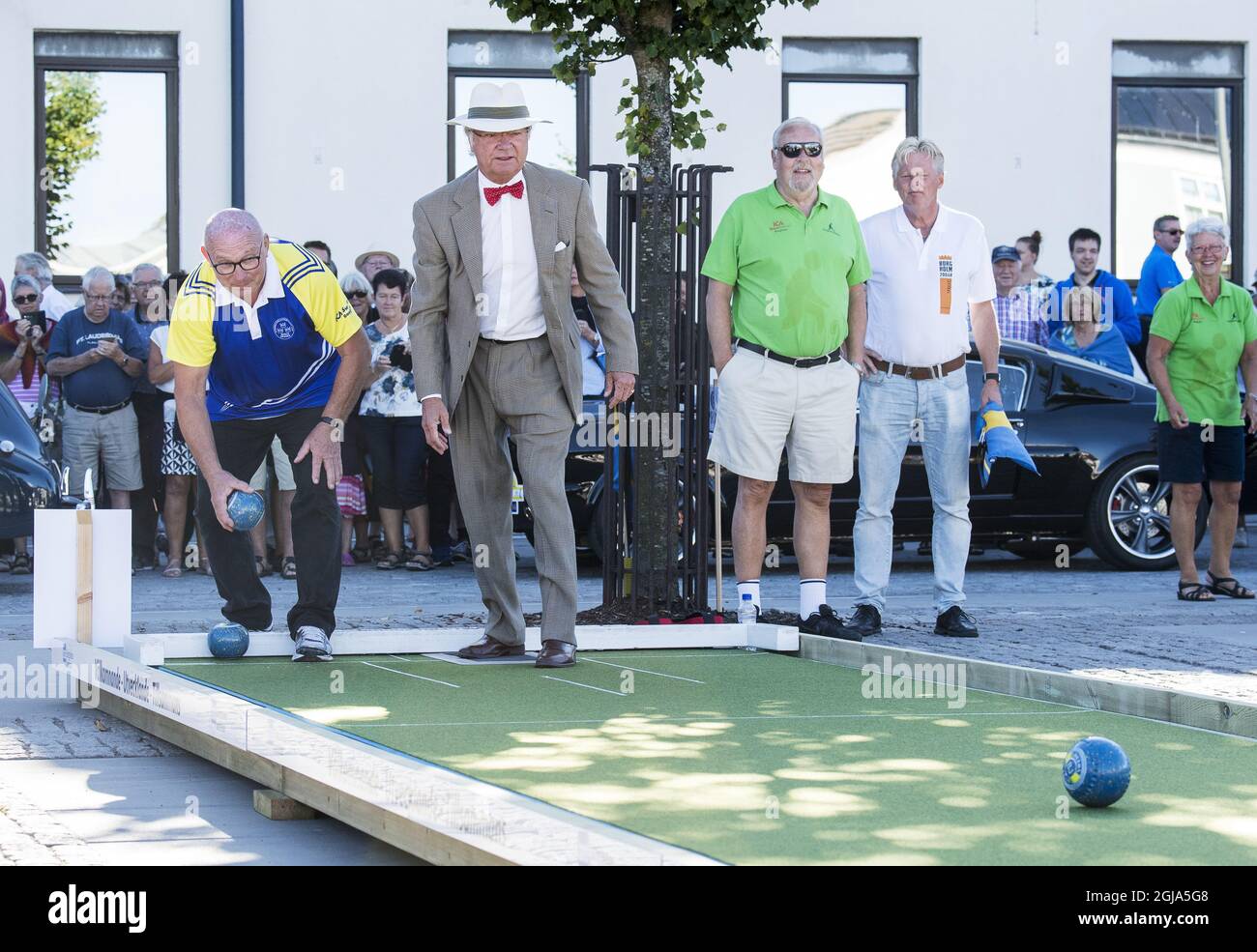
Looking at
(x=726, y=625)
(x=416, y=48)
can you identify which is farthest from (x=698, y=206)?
(x=416, y=48)

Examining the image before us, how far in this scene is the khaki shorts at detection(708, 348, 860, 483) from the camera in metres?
9.23

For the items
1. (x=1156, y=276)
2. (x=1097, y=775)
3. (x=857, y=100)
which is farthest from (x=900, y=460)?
(x=857, y=100)

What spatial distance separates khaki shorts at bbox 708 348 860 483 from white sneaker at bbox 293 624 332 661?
215 centimetres

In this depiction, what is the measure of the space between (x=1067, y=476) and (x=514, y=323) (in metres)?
6.86

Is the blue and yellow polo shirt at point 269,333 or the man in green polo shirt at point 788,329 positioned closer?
the blue and yellow polo shirt at point 269,333

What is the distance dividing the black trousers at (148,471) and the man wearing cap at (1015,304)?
244 inches

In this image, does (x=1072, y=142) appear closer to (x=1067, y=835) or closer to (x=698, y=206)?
(x=698, y=206)

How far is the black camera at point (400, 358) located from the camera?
1411 cm

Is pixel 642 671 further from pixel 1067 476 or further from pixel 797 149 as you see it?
pixel 1067 476

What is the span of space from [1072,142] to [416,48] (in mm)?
6375

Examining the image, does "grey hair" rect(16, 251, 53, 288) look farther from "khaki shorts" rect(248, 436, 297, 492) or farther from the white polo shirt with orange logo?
the white polo shirt with orange logo

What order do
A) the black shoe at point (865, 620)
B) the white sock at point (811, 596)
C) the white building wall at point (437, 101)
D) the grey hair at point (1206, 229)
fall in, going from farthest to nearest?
the white building wall at point (437, 101) < the grey hair at point (1206, 229) < the black shoe at point (865, 620) < the white sock at point (811, 596)

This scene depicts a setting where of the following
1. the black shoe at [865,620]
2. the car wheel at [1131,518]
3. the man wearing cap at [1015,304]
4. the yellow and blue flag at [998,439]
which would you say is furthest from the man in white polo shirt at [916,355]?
the man wearing cap at [1015,304]

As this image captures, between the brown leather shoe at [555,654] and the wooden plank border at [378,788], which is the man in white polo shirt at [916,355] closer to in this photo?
the brown leather shoe at [555,654]
